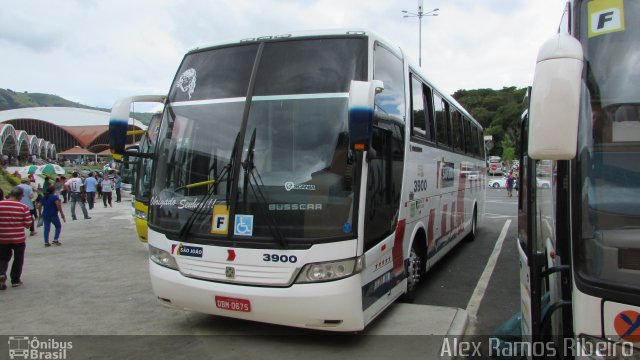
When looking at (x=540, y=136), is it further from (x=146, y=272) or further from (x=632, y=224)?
(x=146, y=272)

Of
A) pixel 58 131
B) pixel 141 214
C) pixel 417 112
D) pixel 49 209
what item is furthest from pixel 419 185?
pixel 58 131

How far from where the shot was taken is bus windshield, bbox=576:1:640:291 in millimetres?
A: 2432

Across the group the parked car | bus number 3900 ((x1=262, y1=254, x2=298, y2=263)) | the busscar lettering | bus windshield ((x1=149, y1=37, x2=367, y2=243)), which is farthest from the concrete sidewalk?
the parked car

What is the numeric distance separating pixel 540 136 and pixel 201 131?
11.5 ft

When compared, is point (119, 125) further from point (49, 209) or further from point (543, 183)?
point (49, 209)

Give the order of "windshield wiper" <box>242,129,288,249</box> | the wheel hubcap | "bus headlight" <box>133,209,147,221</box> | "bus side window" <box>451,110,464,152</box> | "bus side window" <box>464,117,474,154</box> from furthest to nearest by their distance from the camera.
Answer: "bus side window" <box>464,117,474,154</box> → "bus headlight" <box>133,209,147,221</box> → "bus side window" <box>451,110,464,152</box> → the wheel hubcap → "windshield wiper" <box>242,129,288,249</box>

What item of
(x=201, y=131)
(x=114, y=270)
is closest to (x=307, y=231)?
(x=201, y=131)

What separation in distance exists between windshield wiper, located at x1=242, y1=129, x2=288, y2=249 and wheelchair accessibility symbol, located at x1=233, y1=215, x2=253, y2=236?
14cm

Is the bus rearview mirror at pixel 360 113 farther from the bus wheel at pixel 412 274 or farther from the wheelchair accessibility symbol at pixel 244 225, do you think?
the bus wheel at pixel 412 274

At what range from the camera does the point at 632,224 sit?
241 cm

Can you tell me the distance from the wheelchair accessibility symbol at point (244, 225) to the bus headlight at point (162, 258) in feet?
2.79

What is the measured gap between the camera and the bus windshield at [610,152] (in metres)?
2.43

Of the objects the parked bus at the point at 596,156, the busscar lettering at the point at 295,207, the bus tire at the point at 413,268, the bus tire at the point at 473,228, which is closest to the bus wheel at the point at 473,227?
the bus tire at the point at 473,228

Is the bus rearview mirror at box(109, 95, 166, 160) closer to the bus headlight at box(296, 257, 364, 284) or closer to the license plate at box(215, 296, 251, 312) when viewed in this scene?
the license plate at box(215, 296, 251, 312)
